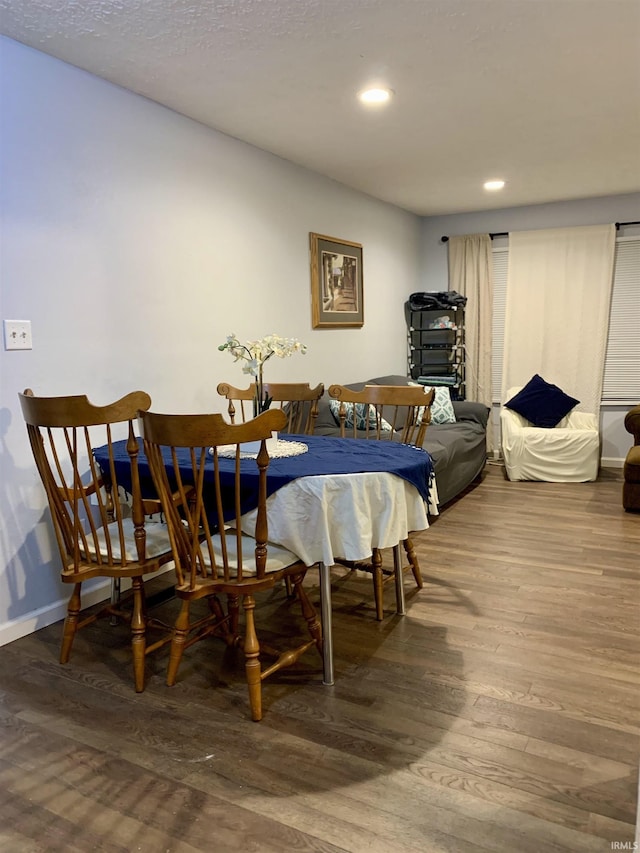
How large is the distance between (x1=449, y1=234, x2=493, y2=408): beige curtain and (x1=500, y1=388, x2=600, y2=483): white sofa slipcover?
1046mm

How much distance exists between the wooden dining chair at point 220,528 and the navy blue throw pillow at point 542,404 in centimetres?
392

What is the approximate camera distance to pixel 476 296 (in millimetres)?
6250

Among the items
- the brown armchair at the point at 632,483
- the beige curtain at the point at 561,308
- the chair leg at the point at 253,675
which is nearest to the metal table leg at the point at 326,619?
the chair leg at the point at 253,675

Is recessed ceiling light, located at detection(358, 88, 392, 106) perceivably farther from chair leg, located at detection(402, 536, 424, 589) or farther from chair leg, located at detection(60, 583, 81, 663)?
chair leg, located at detection(60, 583, 81, 663)

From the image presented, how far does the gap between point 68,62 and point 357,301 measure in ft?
9.74

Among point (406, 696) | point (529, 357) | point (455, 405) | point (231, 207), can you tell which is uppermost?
point (231, 207)

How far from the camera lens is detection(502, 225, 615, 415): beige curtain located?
5703 millimetres

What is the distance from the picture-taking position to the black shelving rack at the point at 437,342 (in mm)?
6172

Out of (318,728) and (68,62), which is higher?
(68,62)

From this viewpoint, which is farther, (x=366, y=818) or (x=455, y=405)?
(x=455, y=405)

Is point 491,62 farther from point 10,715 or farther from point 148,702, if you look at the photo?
point 10,715

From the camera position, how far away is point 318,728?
1948 millimetres

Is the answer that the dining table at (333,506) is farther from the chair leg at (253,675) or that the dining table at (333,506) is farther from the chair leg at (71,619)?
the chair leg at (71,619)

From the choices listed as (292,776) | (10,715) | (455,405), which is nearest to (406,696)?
(292,776)
